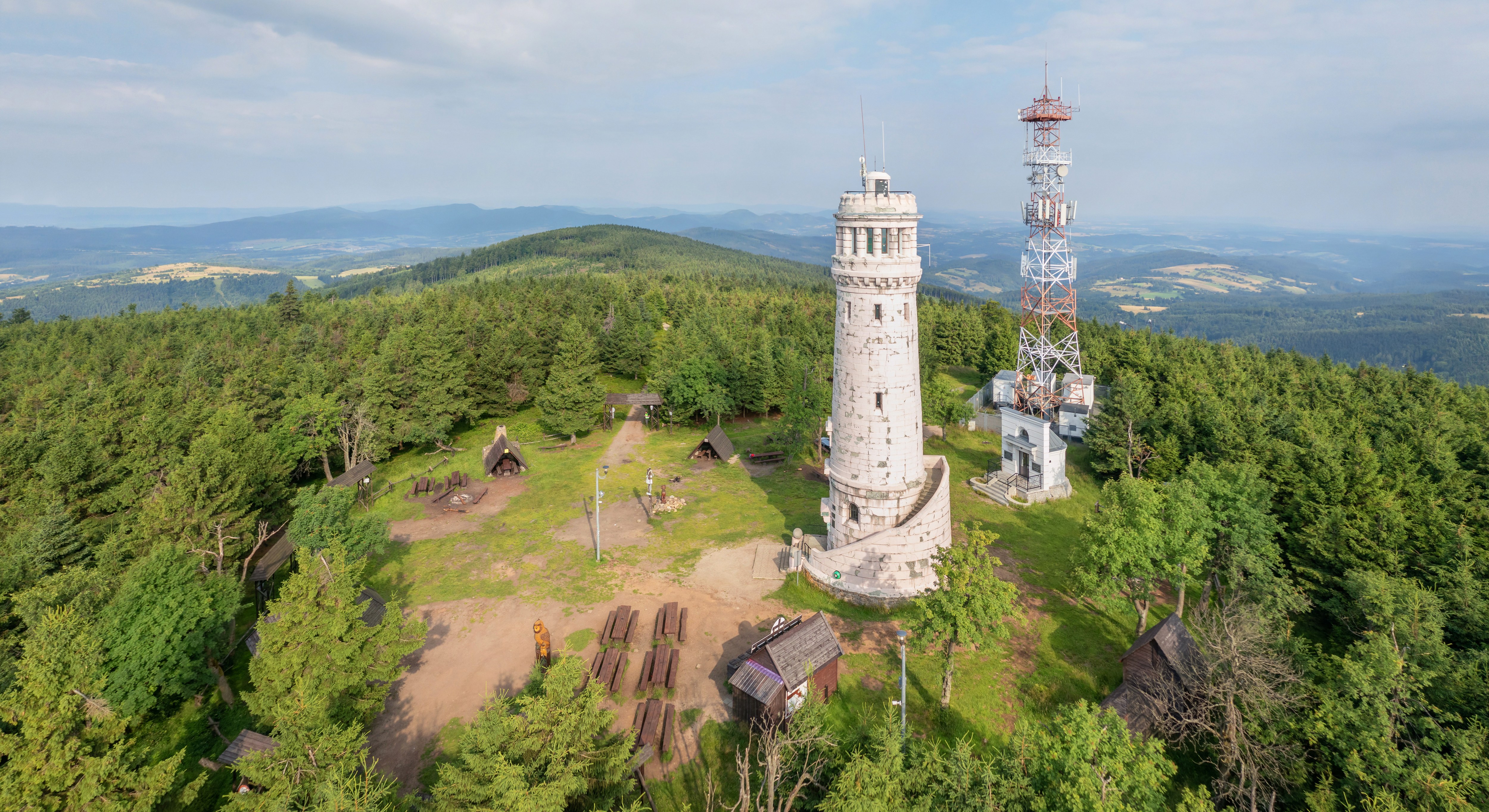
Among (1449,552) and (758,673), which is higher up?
(1449,552)

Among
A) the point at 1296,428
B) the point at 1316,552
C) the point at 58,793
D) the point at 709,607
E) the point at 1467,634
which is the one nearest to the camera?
the point at 58,793

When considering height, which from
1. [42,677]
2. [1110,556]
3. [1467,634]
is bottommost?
[1467,634]

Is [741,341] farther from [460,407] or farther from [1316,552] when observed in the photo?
[1316,552]

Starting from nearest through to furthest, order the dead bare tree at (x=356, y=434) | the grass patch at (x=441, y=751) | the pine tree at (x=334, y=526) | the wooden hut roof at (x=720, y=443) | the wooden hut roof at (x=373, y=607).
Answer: the grass patch at (x=441, y=751), the wooden hut roof at (x=373, y=607), the pine tree at (x=334, y=526), the dead bare tree at (x=356, y=434), the wooden hut roof at (x=720, y=443)

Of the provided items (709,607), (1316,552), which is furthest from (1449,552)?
(709,607)

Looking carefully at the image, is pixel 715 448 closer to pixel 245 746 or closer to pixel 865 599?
pixel 865 599

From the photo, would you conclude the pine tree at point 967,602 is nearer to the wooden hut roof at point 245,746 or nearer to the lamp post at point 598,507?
the lamp post at point 598,507

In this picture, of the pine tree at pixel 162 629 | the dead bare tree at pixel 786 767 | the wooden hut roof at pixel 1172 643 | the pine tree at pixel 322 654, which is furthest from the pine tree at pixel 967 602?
the pine tree at pixel 162 629
